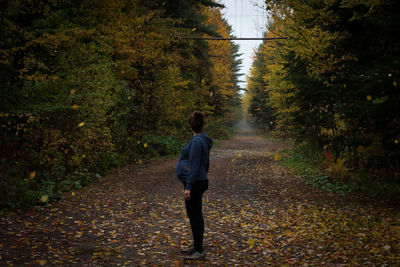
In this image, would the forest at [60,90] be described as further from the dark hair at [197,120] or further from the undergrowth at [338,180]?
the undergrowth at [338,180]

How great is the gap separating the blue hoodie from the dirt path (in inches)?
50.2

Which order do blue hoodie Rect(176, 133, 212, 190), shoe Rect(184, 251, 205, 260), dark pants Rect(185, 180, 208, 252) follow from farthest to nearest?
shoe Rect(184, 251, 205, 260) → dark pants Rect(185, 180, 208, 252) → blue hoodie Rect(176, 133, 212, 190)

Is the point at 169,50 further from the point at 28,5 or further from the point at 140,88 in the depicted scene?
the point at 28,5

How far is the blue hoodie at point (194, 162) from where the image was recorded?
15.3ft

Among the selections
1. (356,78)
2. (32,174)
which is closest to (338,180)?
(356,78)

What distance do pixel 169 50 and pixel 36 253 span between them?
1498 cm

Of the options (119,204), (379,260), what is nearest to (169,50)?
(119,204)

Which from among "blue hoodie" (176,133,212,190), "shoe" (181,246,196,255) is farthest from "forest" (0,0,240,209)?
"blue hoodie" (176,133,212,190)

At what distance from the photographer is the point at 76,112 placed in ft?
32.0

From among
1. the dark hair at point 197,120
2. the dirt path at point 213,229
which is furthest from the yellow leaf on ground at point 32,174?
the dark hair at point 197,120

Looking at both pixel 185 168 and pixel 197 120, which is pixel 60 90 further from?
pixel 185 168

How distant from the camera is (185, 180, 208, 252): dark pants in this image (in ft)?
15.7

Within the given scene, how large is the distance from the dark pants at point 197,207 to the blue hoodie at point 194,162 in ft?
0.41

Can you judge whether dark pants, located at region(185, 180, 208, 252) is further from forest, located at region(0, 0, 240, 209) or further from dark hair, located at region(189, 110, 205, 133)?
forest, located at region(0, 0, 240, 209)
